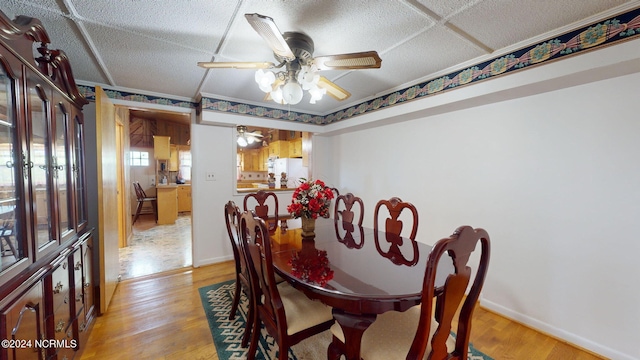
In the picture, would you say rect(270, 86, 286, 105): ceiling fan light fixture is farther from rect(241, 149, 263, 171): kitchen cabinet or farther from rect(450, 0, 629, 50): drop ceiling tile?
rect(241, 149, 263, 171): kitchen cabinet

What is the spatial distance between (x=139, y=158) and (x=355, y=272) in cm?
791

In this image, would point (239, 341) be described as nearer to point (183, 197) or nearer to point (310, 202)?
point (310, 202)

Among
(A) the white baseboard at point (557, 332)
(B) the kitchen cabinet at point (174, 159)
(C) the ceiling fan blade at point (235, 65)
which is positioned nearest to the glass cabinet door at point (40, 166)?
(C) the ceiling fan blade at point (235, 65)

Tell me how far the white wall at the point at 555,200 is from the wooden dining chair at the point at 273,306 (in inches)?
69.7

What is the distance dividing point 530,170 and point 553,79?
688 millimetres

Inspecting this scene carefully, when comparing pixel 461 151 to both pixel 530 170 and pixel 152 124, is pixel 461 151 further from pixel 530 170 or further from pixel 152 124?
pixel 152 124

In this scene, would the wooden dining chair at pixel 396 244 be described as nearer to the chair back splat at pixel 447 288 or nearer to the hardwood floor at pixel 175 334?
the chair back splat at pixel 447 288

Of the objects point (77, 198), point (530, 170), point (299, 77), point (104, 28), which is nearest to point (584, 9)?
point (530, 170)

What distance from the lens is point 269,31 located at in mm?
1143

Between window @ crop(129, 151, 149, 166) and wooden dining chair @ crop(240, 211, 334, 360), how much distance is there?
731 cm

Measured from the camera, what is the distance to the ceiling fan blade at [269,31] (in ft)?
3.43

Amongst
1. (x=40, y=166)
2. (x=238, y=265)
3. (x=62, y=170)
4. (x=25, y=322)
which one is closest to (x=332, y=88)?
(x=238, y=265)

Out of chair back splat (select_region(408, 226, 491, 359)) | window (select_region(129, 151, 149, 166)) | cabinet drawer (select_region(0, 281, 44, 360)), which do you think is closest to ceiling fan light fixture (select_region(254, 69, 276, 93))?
chair back splat (select_region(408, 226, 491, 359))

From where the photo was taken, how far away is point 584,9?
138 centimetres
